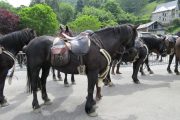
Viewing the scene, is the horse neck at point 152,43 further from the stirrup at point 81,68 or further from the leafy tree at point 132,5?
the leafy tree at point 132,5

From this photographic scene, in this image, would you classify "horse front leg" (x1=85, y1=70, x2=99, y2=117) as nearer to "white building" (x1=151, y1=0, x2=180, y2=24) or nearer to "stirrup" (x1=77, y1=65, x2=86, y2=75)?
"stirrup" (x1=77, y1=65, x2=86, y2=75)

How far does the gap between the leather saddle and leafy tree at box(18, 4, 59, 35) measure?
3900 cm

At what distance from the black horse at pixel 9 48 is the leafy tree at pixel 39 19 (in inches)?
1483

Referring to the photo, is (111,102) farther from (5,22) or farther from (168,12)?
(168,12)

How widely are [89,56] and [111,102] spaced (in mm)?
1643

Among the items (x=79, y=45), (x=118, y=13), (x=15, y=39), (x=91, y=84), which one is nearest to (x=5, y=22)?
(x=15, y=39)

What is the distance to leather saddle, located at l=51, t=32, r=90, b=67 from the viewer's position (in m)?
5.91

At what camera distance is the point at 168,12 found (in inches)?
3836

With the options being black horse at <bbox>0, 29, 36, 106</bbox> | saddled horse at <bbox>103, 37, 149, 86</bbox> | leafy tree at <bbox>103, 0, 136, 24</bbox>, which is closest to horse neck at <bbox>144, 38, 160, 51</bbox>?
saddled horse at <bbox>103, 37, 149, 86</bbox>

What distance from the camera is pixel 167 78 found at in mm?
10547

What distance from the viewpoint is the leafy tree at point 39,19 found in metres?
44.4

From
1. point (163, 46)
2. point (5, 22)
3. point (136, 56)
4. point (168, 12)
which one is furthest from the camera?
point (168, 12)

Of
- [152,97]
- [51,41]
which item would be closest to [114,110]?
[152,97]

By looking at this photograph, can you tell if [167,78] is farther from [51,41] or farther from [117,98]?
[51,41]
